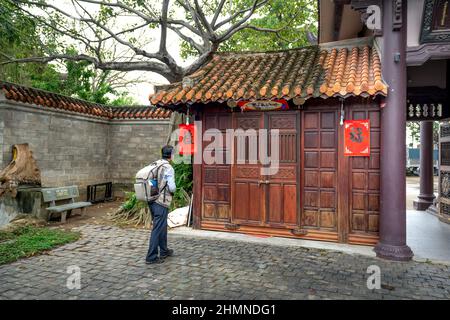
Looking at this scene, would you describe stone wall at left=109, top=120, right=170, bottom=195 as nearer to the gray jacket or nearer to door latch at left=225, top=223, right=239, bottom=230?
→ door latch at left=225, top=223, right=239, bottom=230

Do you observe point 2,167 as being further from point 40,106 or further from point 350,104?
point 350,104

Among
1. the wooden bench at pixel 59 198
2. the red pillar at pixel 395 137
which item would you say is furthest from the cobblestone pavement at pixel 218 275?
the wooden bench at pixel 59 198

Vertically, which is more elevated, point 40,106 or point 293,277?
point 40,106

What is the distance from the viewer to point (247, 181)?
286 inches

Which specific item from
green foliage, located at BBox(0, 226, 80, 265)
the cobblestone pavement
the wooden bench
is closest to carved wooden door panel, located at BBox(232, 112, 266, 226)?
the cobblestone pavement

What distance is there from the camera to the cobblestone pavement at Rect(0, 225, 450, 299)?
4.21 metres

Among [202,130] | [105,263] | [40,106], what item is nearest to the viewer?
[105,263]

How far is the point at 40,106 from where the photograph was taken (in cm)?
1017

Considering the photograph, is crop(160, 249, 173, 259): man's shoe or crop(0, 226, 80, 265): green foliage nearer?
crop(160, 249, 173, 259): man's shoe

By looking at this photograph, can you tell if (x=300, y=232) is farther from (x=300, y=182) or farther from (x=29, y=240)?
(x=29, y=240)

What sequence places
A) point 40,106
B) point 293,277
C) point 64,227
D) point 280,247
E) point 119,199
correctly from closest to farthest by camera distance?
point 293,277 → point 280,247 → point 64,227 → point 40,106 → point 119,199

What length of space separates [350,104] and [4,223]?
8.92 metres

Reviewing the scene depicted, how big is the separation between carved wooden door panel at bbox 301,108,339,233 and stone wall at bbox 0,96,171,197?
302 inches
